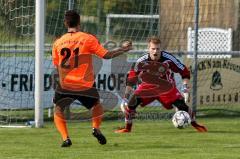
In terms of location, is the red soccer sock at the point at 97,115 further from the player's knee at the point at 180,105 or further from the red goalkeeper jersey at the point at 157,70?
the player's knee at the point at 180,105

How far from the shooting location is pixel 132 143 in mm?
12391

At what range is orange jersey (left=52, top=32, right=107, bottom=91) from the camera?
12070mm

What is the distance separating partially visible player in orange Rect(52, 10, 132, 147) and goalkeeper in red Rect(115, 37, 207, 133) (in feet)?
6.84

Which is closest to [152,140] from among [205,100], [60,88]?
[60,88]

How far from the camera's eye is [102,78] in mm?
16984

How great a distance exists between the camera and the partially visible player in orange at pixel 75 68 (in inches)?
475

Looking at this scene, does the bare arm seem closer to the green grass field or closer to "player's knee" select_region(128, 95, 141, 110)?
the green grass field

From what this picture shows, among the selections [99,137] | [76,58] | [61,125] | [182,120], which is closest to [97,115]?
[99,137]

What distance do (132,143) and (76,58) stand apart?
147 cm

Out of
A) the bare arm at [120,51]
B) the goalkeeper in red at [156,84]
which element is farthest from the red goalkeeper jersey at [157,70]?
the bare arm at [120,51]

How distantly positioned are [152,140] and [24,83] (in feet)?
14.5

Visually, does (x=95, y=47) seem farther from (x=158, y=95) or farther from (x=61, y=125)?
(x=158, y=95)

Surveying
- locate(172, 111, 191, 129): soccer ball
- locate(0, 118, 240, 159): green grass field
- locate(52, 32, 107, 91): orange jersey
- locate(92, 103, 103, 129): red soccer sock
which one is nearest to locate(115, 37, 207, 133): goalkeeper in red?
locate(172, 111, 191, 129): soccer ball

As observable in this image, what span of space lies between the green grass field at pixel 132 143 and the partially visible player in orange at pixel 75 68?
1.67 ft
